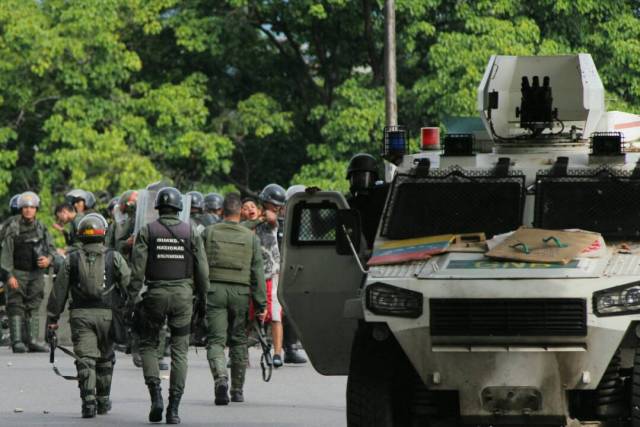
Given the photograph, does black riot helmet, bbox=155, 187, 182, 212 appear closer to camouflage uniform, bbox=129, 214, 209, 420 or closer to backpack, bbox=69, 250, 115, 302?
camouflage uniform, bbox=129, 214, 209, 420

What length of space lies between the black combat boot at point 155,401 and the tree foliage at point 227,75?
23052 millimetres

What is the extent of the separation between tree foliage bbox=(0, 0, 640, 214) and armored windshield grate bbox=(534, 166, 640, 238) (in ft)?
82.2

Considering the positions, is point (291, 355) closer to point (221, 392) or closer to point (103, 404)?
point (221, 392)

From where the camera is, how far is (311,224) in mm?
13375

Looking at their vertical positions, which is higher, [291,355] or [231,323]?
[231,323]

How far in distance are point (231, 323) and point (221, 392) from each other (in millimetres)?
731

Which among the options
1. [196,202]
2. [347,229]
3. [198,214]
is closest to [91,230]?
[347,229]

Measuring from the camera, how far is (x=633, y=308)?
11.1 m

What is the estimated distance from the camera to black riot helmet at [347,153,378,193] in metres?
14.0

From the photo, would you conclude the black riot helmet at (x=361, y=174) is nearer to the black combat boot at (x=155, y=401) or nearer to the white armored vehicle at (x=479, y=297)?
the white armored vehicle at (x=479, y=297)

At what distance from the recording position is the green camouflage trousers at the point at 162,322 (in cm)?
1497

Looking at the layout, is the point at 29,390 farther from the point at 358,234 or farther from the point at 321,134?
the point at 321,134

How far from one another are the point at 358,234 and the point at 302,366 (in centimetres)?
886

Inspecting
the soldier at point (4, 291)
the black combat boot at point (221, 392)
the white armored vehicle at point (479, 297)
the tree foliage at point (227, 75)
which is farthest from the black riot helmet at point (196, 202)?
the tree foliage at point (227, 75)
